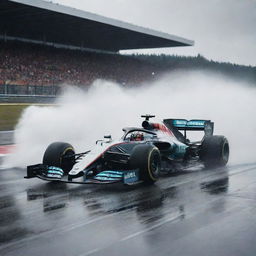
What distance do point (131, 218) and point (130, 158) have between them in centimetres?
230

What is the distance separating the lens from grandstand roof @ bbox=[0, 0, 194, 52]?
28.2 metres

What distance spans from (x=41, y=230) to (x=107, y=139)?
358 cm

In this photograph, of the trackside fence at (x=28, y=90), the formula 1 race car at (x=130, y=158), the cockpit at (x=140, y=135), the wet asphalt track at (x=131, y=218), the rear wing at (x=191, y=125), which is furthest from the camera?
the trackside fence at (x=28, y=90)

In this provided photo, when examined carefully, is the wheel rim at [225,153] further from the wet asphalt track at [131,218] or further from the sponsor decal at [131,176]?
the sponsor decal at [131,176]

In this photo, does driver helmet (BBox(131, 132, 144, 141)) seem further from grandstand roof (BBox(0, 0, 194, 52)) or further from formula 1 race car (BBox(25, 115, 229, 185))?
grandstand roof (BBox(0, 0, 194, 52))

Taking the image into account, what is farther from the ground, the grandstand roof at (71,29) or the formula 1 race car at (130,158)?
the grandstand roof at (71,29)

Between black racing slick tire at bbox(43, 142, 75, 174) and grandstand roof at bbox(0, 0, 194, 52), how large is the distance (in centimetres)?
1954

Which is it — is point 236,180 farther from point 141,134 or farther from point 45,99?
point 45,99

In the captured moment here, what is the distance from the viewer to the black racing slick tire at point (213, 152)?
1063cm

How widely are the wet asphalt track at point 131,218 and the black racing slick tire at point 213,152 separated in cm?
173

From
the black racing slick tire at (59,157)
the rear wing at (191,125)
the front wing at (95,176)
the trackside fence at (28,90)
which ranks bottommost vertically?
the front wing at (95,176)

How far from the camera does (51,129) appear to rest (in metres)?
15.8

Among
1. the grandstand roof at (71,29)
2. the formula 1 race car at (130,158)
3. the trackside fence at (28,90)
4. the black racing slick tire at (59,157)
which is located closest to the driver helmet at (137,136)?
the formula 1 race car at (130,158)

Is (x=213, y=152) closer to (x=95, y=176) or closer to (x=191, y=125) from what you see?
(x=191, y=125)
